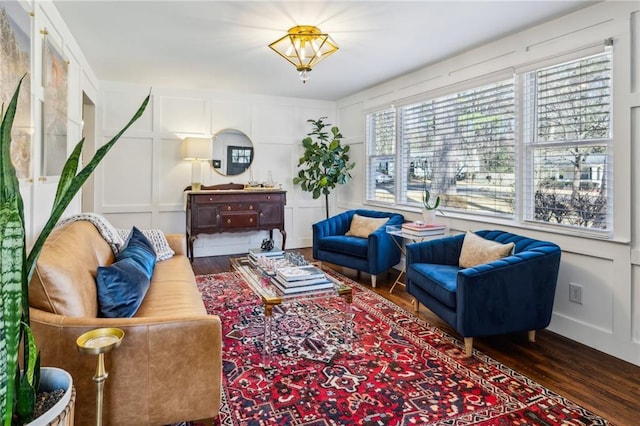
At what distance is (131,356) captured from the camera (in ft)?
4.95

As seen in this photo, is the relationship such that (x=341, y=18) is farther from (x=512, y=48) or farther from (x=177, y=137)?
(x=177, y=137)


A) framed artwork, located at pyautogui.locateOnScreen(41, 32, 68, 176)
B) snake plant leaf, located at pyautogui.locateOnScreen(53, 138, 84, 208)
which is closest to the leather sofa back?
snake plant leaf, located at pyautogui.locateOnScreen(53, 138, 84, 208)

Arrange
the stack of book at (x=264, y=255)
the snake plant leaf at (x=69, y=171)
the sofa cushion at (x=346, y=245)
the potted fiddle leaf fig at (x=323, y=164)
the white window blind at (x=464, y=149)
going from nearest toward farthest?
the snake plant leaf at (x=69, y=171), the stack of book at (x=264, y=255), the white window blind at (x=464, y=149), the sofa cushion at (x=346, y=245), the potted fiddle leaf fig at (x=323, y=164)

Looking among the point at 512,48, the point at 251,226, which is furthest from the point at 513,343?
the point at 251,226

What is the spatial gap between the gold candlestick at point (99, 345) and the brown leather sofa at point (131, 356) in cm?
12

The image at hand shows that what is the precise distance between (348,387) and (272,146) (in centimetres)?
433

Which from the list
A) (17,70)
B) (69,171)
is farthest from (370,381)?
(17,70)

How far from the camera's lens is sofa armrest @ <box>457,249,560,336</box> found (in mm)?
2445

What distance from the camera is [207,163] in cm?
545

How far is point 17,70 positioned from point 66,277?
1.09 metres

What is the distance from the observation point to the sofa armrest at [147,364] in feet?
4.76

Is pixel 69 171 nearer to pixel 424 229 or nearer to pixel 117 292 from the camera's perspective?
pixel 117 292

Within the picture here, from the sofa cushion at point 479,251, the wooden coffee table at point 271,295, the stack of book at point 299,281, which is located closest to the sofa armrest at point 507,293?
the sofa cushion at point 479,251

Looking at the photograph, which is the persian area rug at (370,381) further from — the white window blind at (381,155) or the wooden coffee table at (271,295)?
the white window blind at (381,155)
